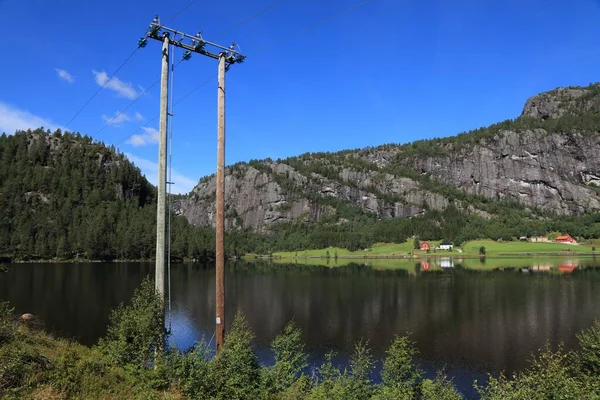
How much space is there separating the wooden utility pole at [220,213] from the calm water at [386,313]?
47.6 ft

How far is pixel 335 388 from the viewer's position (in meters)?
14.4

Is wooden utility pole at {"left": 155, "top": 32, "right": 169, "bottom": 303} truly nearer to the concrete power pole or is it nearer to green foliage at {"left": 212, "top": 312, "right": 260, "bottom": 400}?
the concrete power pole

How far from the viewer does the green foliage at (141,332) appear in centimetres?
1536

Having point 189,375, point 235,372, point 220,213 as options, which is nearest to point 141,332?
point 189,375

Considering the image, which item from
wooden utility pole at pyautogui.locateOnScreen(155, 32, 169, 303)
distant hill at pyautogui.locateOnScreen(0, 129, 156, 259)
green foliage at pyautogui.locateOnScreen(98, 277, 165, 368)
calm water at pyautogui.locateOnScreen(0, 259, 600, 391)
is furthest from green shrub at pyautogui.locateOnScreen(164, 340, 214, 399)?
distant hill at pyautogui.locateOnScreen(0, 129, 156, 259)

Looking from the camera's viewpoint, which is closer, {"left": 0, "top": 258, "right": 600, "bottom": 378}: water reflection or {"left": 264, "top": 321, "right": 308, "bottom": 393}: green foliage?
{"left": 264, "top": 321, "right": 308, "bottom": 393}: green foliage

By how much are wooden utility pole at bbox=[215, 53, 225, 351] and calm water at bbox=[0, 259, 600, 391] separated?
14.5m

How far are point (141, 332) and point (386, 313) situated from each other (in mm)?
34607

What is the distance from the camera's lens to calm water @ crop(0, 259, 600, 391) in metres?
30.3

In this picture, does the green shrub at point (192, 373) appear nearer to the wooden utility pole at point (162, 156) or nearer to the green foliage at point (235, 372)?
the green foliage at point (235, 372)

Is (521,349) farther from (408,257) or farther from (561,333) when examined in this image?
(408,257)

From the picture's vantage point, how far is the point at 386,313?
148 ft

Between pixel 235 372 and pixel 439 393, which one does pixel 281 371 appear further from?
pixel 439 393

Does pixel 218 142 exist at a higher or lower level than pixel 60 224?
lower
